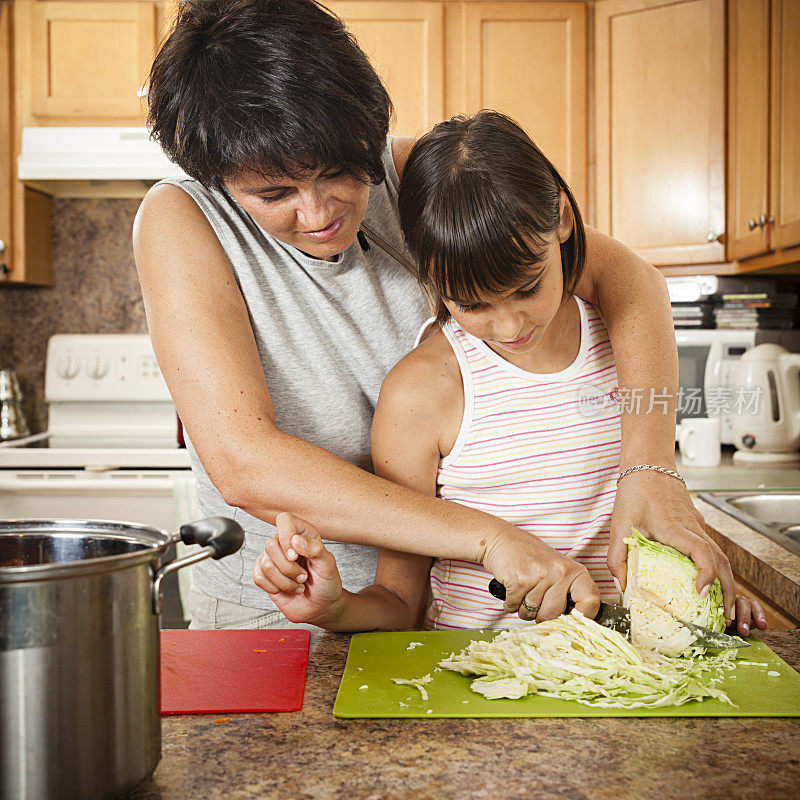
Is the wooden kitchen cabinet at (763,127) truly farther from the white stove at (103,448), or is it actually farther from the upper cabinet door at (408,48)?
the white stove at (103,448)


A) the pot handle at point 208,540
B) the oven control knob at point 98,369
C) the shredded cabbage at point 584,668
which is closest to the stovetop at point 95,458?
the oven control knob at point 98,369

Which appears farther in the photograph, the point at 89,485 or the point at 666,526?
the point at 89,485

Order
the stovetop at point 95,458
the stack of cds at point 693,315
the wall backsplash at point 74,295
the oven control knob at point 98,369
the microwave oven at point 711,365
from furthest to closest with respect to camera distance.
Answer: the wall backsplash at point 74,295 → the oven control knob at point 98,369 → the stack of cds at point 693,315 → the microwave oven at point 711,365 → the stovetop at point 95,458

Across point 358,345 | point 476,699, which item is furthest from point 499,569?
point 358,345

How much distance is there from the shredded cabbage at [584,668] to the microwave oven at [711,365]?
2196 mm

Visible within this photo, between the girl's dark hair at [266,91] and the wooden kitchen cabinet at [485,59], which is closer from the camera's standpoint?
the girl's dark hair at [266,91]

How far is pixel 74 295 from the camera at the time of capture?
11.7 ft

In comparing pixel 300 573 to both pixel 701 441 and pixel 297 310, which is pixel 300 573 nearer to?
pixel 297 310

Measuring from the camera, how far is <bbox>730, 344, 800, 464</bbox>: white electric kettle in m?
2.78

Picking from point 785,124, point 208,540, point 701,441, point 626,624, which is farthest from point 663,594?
point 785,124

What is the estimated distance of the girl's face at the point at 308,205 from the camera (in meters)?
1.04

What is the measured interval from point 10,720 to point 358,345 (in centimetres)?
83

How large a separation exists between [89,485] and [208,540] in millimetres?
2313

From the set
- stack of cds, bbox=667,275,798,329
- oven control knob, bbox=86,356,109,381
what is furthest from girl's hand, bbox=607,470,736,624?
oven control knob, bbox=86,356,109,381
